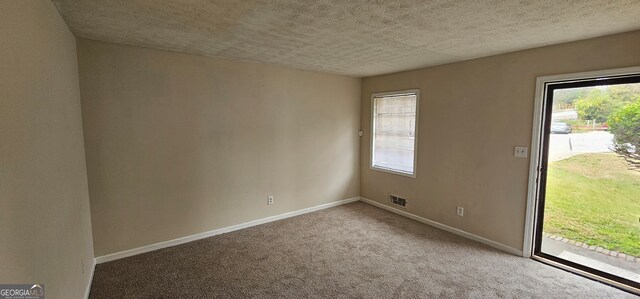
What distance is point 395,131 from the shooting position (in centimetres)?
457

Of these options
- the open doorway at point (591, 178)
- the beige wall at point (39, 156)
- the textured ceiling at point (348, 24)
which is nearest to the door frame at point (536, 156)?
the open doorway at point (591, 178)

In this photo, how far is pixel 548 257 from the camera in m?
3.02

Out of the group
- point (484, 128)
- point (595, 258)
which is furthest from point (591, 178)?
point (484, 128)

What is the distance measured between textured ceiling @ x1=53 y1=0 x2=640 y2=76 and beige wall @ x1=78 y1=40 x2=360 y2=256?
0.34 meters

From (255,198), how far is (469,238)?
Result: 290 centimetres

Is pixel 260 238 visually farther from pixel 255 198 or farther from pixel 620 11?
pixel 620 11

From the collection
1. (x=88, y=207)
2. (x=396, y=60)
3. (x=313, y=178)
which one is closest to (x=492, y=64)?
(x=396, y=60)

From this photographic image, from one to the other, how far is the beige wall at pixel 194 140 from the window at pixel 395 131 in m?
0.75

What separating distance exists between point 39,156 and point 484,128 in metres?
3.97

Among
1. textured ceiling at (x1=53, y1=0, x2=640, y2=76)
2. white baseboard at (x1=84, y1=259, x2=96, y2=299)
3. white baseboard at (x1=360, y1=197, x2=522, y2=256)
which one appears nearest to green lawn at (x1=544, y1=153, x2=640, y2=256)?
white baseboard at (x1=360, y1=197, x2=522, y2=256)

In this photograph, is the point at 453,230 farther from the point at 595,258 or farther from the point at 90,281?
the point at 90,281

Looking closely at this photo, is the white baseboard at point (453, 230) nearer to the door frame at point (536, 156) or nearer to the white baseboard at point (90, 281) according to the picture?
the door frame at point (536, 156)

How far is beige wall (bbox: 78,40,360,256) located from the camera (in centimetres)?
284

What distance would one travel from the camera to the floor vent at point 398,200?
4.40 m
